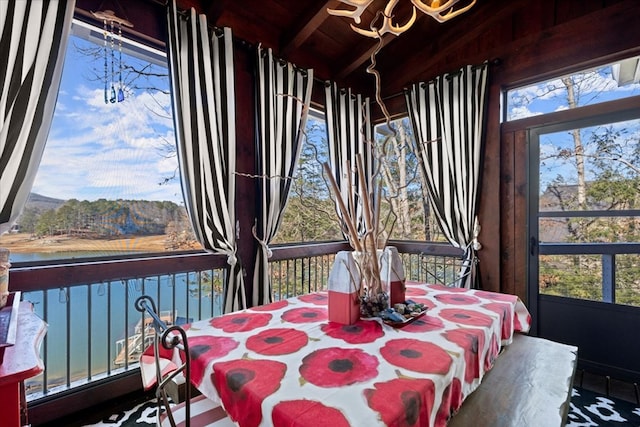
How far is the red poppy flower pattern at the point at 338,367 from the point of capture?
0.86 meters

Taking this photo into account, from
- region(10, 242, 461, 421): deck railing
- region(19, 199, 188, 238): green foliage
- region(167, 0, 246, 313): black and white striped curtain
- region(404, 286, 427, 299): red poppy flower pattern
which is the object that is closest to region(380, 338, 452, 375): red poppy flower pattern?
region(404, 286, 427, 299): red poppy flower pattern

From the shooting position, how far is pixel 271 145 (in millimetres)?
2820

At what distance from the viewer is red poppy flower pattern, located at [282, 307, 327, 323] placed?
1.34 meters

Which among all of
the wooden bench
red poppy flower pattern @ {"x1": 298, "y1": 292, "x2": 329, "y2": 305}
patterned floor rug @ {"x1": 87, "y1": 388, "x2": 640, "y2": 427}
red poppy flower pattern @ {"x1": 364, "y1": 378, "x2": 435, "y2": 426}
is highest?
red poppy flower pattern @ {"x1": 298, "y1": 292, "x2": 329, "y2": 305}

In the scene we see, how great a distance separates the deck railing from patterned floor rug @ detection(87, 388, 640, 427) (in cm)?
20

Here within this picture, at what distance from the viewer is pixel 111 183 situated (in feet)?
6.92

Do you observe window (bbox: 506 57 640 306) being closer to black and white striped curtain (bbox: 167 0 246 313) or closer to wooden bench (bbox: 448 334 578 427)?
wooden bench (bbox: 448 334 578 427)

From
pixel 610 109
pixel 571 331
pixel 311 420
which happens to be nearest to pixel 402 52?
pixel 610 109

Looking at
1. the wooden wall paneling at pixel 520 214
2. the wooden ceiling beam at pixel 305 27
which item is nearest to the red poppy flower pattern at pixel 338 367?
A: the wooden wall paneling at pixel 520 214

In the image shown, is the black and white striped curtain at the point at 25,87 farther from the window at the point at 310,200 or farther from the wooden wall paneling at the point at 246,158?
the window at the point at 310,200

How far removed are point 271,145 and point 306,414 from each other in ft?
7.89

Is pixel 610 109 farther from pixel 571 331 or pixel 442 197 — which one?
pixel 571 331

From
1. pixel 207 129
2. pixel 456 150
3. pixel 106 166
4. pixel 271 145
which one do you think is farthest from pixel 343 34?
pixel 106 166

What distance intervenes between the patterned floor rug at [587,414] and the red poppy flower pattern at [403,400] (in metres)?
1.67
